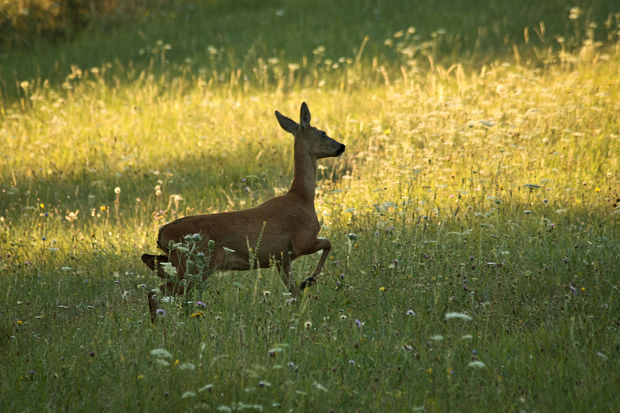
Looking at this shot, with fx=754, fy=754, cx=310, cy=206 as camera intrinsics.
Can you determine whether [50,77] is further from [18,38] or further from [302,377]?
[302,377]

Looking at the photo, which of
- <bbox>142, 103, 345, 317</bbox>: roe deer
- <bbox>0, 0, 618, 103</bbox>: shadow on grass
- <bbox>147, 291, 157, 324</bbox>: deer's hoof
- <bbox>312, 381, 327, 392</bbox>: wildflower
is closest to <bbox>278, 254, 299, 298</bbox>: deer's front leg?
<bbox>142, 103, 345, 317</bbox>: roe deer

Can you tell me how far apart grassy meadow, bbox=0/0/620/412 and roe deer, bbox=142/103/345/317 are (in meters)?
0.25

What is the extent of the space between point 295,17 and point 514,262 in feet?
41.7

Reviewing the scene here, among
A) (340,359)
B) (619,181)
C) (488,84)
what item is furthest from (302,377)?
(488,84)

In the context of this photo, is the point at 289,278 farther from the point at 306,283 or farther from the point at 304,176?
the point at 304,176

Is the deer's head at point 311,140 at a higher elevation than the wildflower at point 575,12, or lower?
lower

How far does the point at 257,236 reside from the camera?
525 cm

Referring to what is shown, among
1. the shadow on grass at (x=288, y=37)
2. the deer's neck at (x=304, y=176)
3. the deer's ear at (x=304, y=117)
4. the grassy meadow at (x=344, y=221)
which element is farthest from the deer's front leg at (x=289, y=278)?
the shadow on grass at (x=288, y=37)

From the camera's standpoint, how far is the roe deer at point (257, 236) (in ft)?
16.9

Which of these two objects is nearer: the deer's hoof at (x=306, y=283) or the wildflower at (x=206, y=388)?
the wildflower at (x=206, y=388)

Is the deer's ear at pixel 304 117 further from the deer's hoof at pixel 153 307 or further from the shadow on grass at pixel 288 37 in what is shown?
the shadow on grass at pixel 288 37

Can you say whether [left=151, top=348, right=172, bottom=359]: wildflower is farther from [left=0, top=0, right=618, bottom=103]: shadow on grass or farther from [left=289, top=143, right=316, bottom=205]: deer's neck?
[left=0, top=0, right=618, bottom=103]: shadow on grass

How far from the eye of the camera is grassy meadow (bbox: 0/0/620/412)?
4047mm

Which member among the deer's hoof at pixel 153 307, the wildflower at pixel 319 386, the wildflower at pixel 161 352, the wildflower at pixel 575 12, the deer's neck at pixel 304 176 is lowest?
the deer's hoof at pixel 153 307
